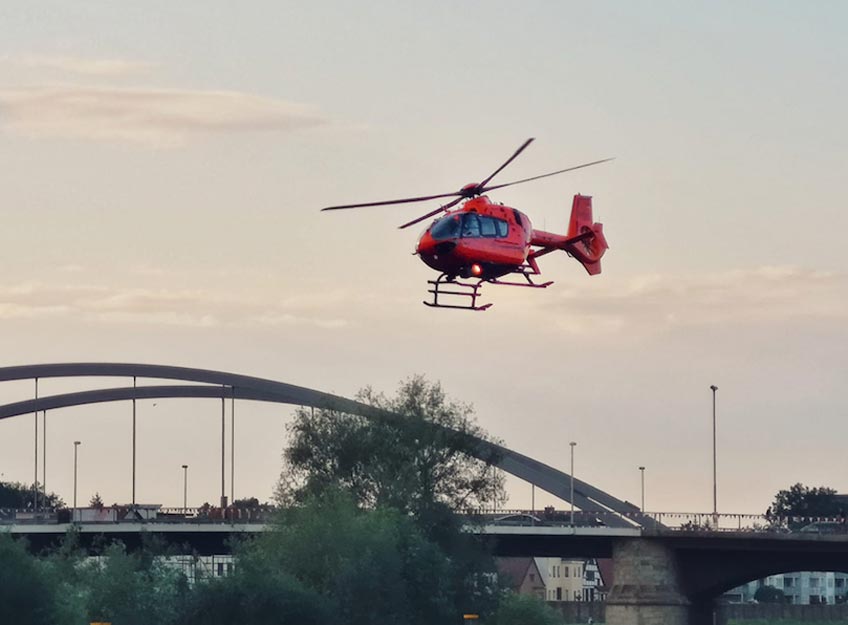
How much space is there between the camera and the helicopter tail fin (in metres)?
103

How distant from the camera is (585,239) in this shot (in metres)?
103

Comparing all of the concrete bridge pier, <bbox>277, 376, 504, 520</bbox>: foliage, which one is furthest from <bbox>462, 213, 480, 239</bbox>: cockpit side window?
the concrete bridge pier

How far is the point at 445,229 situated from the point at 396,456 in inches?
2042

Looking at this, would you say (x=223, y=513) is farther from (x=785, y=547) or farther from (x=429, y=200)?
(x=429, y=200)

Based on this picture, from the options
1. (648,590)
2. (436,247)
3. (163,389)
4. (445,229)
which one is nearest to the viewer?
(436,247)

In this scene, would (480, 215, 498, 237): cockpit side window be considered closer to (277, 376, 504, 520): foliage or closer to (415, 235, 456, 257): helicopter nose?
(415, 235, 456, 257): helicopter nose

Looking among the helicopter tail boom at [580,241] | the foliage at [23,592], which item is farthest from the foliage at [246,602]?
the helicopter tail boom at [580,241]

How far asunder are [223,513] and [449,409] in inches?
1605

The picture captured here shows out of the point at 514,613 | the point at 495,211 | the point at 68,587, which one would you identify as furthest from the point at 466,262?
the point at 514,613

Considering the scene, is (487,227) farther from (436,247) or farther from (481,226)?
(436,247)

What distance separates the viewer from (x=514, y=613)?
148750 mm

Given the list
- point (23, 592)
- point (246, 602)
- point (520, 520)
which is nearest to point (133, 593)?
point (246, 602)

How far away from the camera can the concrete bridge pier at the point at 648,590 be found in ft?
524

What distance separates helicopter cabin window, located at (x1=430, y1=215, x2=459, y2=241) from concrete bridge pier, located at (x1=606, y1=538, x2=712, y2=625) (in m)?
74.7
